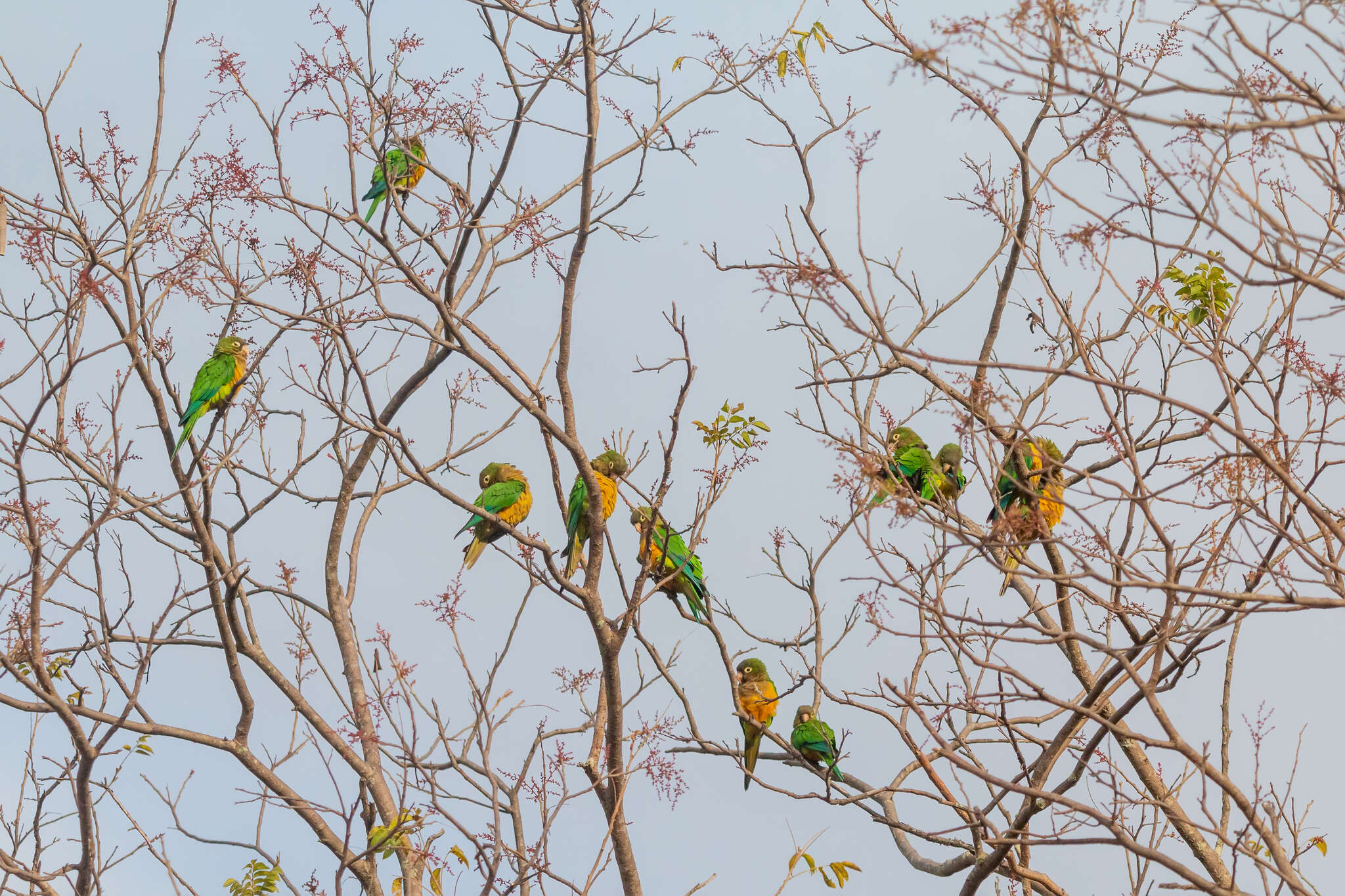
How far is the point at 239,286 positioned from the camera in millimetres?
5078

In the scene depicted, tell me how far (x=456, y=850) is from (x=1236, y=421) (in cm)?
432

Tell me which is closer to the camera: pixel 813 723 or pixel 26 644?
pixel 26 644

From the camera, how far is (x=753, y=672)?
7.05 meters

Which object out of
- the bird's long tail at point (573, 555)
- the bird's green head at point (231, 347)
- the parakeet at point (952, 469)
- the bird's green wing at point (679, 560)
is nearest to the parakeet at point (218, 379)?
the bird's green head at point (231, 347)

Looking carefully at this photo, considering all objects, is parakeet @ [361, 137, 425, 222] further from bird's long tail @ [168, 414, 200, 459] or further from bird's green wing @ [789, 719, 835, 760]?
bird's green wing @ [789, 719, 835, 760]

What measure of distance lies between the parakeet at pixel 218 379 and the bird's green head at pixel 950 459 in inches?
181

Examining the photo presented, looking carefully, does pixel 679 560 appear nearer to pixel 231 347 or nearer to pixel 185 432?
pixel 185 432

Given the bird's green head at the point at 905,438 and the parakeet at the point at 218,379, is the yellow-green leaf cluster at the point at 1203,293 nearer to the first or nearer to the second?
the bird's green head at the point at 905,438

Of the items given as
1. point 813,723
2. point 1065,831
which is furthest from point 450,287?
point 1065,831

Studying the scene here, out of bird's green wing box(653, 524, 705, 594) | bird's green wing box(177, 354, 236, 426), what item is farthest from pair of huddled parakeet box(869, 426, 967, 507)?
bird's green wing box(177, 354, 236, 426)

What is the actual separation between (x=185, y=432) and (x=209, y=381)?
3.26 ft

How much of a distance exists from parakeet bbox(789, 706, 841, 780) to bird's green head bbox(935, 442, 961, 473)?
197cm

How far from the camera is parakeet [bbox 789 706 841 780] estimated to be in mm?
6555

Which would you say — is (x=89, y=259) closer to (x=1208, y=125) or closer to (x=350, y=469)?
(x=350, y=469)
